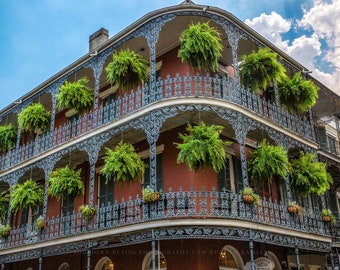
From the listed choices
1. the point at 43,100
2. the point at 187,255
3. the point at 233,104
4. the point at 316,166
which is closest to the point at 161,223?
the point at 187,255

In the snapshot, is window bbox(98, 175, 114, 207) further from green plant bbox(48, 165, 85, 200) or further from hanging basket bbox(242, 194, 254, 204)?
hanging basket bbox(242, 194, 254, 204)

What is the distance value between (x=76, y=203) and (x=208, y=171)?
5.99 m

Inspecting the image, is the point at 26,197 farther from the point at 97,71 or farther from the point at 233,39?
the point at 233,39

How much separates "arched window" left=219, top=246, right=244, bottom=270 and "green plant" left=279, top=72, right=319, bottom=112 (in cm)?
524

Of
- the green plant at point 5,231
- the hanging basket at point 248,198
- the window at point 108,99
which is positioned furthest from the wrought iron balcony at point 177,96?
the green plant at point 5,231

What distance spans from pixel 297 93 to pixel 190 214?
620cm

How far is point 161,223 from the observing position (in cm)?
970

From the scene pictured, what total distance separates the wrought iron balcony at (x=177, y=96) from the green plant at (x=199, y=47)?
0.45 meters

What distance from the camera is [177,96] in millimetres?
11062

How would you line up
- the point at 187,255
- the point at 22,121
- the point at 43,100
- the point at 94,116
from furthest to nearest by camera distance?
1. the point at 43,100
2. the point at 22,121
3. the point at 94,116
4. the point at 187,255

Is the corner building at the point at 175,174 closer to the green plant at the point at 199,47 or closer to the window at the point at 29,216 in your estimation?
the green plant at the point at 199,47

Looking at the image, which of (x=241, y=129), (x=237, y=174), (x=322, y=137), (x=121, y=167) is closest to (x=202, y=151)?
(x=241, y=129)

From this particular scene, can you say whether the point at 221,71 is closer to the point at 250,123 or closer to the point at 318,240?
the point at 250,123

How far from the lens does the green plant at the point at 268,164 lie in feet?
36.7
